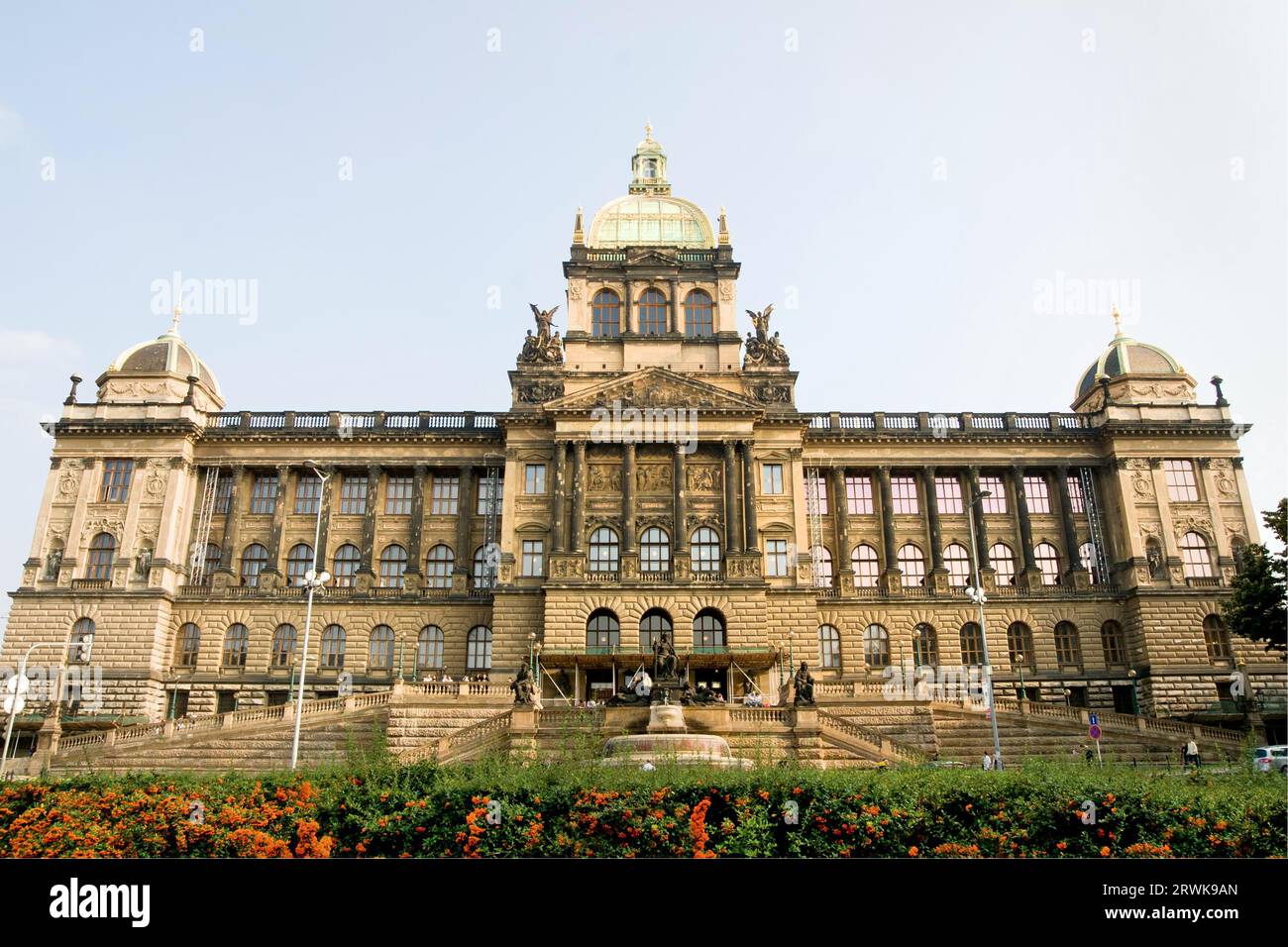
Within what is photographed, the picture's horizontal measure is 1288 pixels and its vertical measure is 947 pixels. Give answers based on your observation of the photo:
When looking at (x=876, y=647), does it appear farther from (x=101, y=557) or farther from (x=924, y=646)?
(x=101, y=557)

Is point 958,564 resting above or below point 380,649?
above

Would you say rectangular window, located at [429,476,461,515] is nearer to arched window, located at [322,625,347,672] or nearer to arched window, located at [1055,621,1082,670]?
arched window, located at [322,625,347,672]

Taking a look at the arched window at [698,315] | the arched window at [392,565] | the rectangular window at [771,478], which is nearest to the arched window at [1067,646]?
the rectangular window at [771,478]

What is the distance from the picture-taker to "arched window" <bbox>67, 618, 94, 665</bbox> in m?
54.2

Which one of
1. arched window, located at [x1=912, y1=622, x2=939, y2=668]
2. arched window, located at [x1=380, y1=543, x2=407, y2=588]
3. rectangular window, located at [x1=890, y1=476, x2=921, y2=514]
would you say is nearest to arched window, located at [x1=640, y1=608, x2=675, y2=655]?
arched window, located at [x1=912, y1=622, x2=939, y2=668]

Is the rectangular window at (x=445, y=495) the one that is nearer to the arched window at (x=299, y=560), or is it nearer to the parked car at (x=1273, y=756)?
the arched window at (x=299, y=560)

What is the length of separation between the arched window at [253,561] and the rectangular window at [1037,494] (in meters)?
46.8

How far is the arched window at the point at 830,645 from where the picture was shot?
58188 mm

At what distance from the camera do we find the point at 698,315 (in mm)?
62938

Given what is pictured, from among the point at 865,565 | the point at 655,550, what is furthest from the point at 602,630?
the point at 865,565

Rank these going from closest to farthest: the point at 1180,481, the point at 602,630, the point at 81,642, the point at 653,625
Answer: the point at 602,630, the point at 653,625, the point at 81,642, the point at 1180,481

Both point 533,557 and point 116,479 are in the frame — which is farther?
point 116,479

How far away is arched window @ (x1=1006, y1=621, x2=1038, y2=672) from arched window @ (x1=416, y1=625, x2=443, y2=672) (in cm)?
3298

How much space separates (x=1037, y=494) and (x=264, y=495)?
48.0 metres
